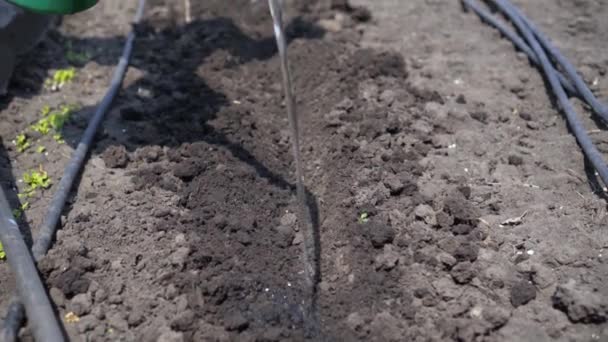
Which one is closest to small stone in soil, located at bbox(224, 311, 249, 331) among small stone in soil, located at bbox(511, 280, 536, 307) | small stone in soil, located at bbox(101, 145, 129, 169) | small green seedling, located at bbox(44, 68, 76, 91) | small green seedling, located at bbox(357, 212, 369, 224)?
small green seedling, located at bbox(357, 212, 369, 224)

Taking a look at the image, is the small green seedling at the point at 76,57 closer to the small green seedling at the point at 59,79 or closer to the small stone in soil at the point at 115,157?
the small green seedling at the point at 59,79

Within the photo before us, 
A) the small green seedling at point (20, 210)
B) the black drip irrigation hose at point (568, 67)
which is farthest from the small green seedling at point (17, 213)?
the black drip irrigation hose at point (568, 67)

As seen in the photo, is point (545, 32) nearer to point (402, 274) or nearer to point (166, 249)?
point (402, 274)

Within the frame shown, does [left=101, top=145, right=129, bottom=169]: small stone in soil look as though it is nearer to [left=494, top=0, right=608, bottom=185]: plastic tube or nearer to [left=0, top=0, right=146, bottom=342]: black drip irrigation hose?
[left=0, top=0, right=146, bottom=342]: black drip irrigation hose

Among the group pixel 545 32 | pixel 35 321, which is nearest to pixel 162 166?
pixel 35 321

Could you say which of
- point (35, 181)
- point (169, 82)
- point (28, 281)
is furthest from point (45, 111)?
point (28, 281)
